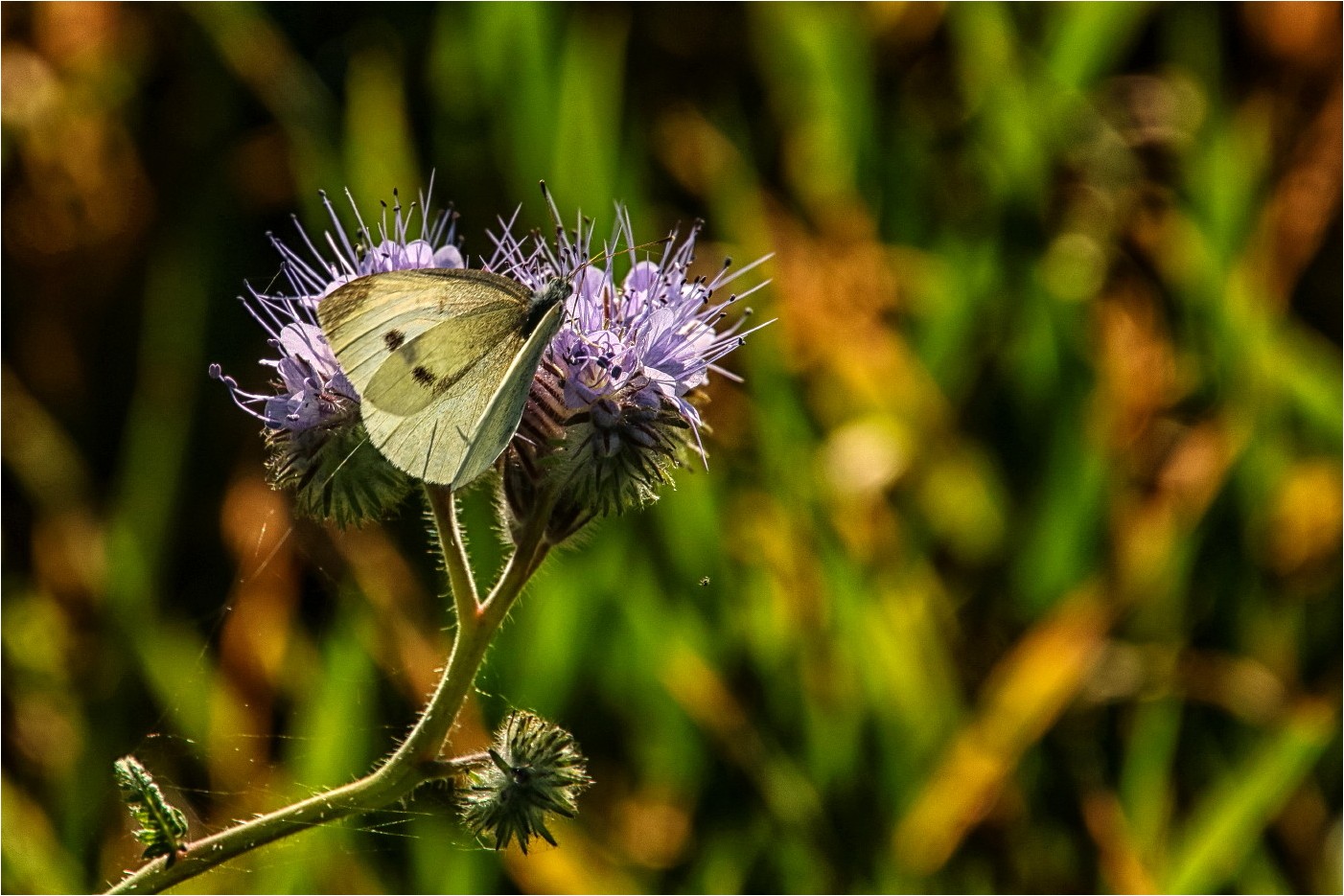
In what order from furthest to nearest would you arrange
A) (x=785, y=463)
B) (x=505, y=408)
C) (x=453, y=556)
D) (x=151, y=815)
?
(x=785, y=463), (x=453, y=556), (x=505, y=408), (x=151, y=815)

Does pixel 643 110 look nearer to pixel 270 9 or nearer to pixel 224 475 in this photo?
pixel 270 9

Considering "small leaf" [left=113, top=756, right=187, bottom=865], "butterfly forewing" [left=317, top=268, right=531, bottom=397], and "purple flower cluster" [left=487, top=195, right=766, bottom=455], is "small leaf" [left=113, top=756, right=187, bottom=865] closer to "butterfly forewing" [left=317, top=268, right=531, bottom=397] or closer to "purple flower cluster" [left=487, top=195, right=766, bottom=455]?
"butterfly forewing" [left=317, top=268, right=531, bottom=397]

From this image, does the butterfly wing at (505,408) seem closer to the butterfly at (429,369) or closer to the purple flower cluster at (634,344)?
the butterfly at (429,369)

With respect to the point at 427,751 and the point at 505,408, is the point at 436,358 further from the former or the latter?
the point at 427,751

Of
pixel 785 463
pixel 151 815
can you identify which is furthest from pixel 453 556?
pixel 785 463

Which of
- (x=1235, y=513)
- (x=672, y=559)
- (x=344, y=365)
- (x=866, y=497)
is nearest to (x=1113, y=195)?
(x=1235, y=513)

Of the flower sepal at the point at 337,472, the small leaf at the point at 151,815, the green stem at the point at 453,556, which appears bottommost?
the small leaf at the point at 151,815

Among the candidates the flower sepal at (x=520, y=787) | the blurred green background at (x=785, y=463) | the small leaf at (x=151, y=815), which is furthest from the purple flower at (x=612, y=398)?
the blurred green background at (x=785, y=463)

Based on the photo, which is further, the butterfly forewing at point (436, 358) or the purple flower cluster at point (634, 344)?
the purple flower cluster at point (634, 344)
